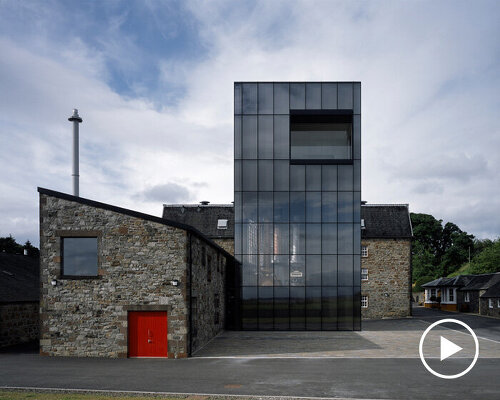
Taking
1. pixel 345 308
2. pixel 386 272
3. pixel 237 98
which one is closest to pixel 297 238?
pixel 345 308

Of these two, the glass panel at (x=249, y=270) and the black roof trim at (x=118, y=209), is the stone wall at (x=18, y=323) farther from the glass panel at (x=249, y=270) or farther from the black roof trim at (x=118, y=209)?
the glass panel at (x=249, y=270)

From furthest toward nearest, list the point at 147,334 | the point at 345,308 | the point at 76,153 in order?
the point at 345,308
the point at 76,153
the point at 147,334

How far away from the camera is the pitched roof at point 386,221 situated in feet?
131

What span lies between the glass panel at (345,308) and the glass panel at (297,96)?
1241 centimetres

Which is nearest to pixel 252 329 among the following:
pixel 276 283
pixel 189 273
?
pixel 276 283

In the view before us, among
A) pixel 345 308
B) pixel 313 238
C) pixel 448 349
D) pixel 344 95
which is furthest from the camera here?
pixel 344 95

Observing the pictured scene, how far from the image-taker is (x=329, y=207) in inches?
1182

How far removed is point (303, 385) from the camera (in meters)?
13.2

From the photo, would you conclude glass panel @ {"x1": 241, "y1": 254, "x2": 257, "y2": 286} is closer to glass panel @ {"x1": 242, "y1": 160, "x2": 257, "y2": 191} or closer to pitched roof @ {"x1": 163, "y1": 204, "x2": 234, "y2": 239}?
glass panel @ {"x1": 242, "y1": 160, "x2": 257, "y2": 191}

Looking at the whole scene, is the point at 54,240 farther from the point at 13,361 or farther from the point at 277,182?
the point at 277,182

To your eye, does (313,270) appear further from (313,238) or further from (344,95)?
(344,95)

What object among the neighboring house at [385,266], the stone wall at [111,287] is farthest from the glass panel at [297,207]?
the stone wall at [111,287]

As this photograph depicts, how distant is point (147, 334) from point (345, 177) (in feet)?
56.6

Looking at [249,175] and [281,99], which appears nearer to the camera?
[249,175]
